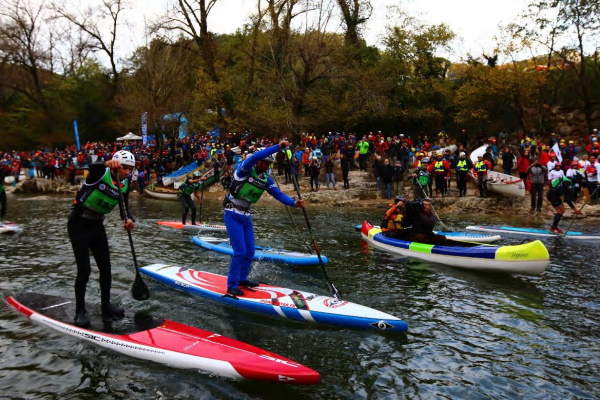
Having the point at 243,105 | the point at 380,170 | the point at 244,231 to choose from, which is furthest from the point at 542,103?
the point at 244,231

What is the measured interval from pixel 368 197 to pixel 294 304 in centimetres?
1591

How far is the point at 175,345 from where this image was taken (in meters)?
5.73

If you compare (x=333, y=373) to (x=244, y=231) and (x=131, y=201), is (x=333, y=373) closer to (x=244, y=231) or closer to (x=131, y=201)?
(x=244, y=231)

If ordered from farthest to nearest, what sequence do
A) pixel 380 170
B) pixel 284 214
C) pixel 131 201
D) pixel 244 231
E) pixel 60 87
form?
pixel 60 87, pixel 131 201, pixel 380 170, pixel 284 214, pixel 244 231

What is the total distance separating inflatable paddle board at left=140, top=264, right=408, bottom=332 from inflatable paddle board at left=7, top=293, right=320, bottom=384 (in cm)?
131

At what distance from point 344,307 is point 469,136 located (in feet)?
83.2

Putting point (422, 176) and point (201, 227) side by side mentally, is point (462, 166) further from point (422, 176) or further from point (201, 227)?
point (201, 227)

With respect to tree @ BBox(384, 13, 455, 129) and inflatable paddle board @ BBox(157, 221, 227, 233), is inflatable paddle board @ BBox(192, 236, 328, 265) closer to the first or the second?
inflatable paddle board @ BBox(157, 221, 227, 233)

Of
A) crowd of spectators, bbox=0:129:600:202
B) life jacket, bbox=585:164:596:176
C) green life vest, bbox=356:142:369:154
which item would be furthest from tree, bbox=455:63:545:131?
life jacket, bbox=585:164:596:176

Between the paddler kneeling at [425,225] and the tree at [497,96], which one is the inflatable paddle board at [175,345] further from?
the tree at [497,96]

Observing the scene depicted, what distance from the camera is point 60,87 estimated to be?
4106 cm

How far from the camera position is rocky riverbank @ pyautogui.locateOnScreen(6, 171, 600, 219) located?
1870 centimetres

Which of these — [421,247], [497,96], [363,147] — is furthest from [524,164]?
[421,247]

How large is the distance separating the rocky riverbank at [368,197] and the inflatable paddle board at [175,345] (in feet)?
48.8
